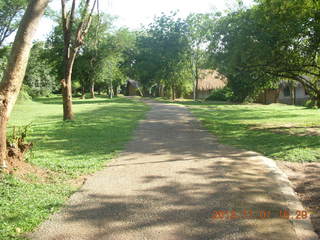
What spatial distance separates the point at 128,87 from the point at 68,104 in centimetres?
5554

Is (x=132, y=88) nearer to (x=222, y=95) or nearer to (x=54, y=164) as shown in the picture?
(x=222, y=95)

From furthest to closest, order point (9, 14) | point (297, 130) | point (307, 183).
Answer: point (9, 14) < point (297, 130) < point (307, 183)

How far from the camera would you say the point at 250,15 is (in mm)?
13953

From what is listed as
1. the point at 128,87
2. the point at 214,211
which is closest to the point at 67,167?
the point at 214,211

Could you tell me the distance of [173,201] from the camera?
16.0 ft

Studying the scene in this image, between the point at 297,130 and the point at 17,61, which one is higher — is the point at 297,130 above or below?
below

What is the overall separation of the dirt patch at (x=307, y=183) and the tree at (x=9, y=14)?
3241 centimetres

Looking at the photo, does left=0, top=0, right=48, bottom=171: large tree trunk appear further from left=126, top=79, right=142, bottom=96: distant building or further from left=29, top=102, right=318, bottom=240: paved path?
left=126, top=79, right=142, bottom=96: distant building

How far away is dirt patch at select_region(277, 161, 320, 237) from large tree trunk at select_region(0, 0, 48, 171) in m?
5.33

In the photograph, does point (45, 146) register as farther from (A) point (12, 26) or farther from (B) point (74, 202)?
(A) point (12, 26)

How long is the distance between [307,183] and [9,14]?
3636cm

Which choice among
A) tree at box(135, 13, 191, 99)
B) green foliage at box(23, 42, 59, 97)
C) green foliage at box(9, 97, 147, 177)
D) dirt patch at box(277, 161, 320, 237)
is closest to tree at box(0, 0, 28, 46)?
green foliage at box(23, 42, 59, 97)

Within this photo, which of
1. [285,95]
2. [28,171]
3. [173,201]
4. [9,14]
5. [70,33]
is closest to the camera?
[173,201]

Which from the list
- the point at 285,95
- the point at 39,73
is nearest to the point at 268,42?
the point at 285,95
